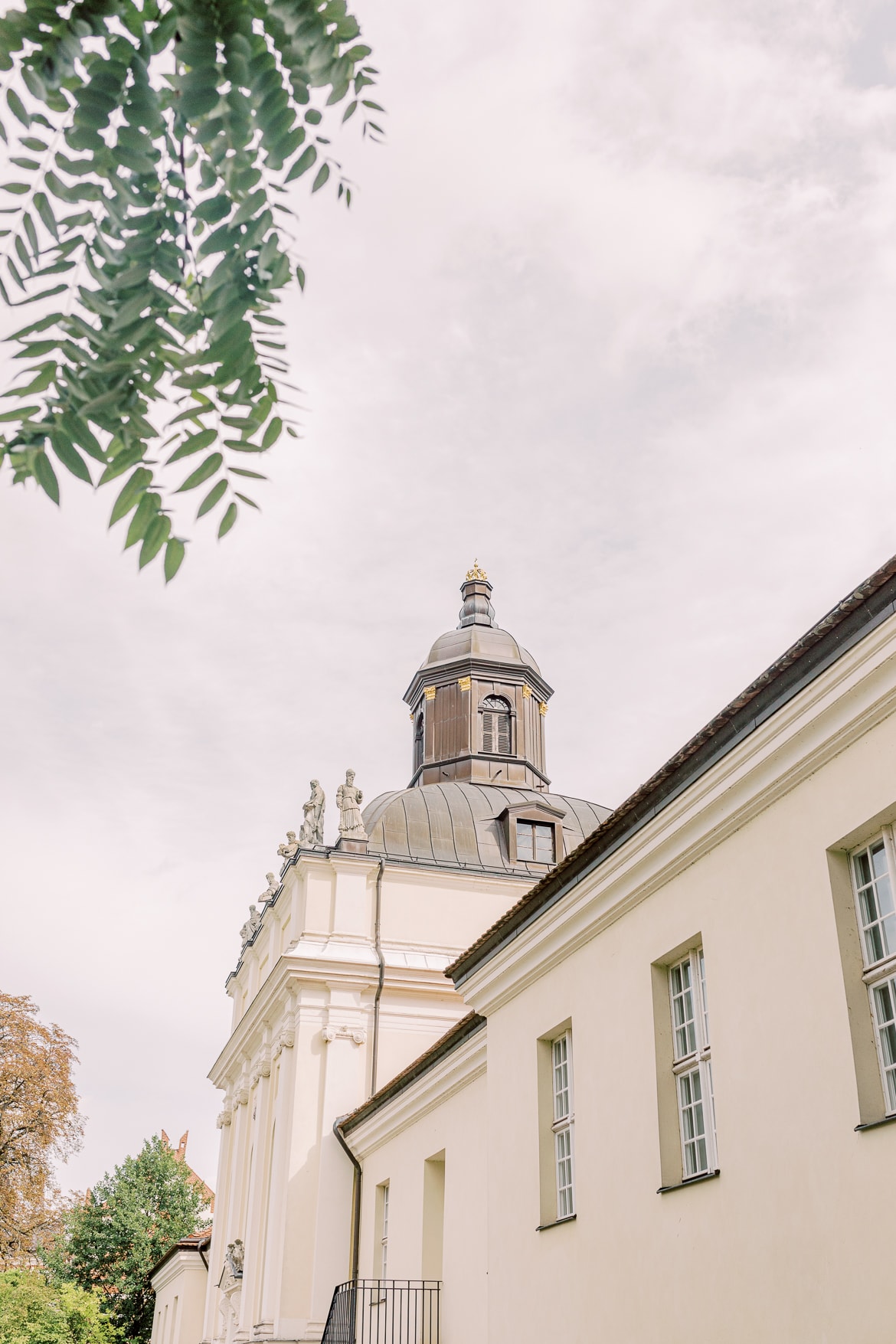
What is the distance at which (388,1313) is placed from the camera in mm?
16703

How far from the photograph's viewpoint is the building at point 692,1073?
7.87 metres

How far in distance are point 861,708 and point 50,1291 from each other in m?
36.1

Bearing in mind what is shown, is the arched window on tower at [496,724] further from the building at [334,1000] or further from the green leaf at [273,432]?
the green leaf at [273,432]

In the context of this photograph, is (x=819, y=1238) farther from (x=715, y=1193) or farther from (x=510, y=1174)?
(x=510, y=1174)

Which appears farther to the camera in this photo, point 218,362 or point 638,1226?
point 638,1226

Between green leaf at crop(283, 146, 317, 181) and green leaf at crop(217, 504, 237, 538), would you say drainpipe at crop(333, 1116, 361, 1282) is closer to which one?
green leaf at crop(217, 504, 237, 538)

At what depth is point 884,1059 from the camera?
25.3ft

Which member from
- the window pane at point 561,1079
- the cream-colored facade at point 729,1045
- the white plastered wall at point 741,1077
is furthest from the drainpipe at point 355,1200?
the window pane at point 561,1079

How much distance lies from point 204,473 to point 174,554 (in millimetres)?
234

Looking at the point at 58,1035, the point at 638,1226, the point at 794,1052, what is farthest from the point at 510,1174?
the point at 58,1035

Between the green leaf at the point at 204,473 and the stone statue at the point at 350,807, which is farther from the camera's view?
the stone statue at the point at 350,807

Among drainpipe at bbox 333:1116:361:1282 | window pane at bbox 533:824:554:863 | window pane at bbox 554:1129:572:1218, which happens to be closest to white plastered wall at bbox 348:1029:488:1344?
drainpipe at bbox 333:1116:361:1282

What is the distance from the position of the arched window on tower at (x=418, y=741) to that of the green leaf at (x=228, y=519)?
107ft

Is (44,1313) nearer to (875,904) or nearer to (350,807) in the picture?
(350,807)
